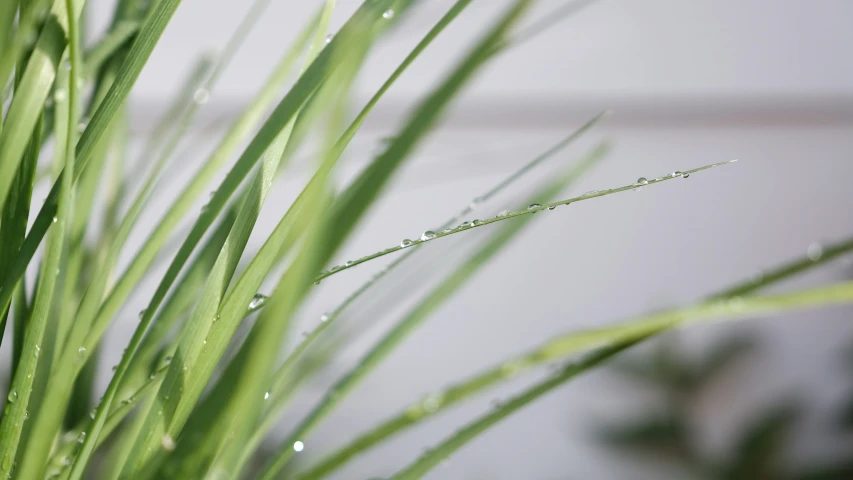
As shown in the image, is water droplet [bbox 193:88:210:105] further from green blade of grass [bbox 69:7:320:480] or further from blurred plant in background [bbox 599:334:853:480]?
blurred plant in background [bbox 599:334:853:480]

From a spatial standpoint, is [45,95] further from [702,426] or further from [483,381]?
[702,426]

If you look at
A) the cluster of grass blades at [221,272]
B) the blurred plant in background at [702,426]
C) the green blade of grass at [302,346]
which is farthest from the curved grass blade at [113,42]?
the blurred plant in background at [702,426]

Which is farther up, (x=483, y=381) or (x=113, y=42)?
(x=113, y=42)

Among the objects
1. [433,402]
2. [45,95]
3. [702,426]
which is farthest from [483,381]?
[702,426]

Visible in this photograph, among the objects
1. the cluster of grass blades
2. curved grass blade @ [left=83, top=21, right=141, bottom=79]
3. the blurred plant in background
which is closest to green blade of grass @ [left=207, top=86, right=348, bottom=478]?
the cluster of grass blades

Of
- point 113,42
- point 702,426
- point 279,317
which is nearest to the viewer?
point 279,317

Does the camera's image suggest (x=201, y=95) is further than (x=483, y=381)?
Yes

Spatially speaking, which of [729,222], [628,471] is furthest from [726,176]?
[628,471]
